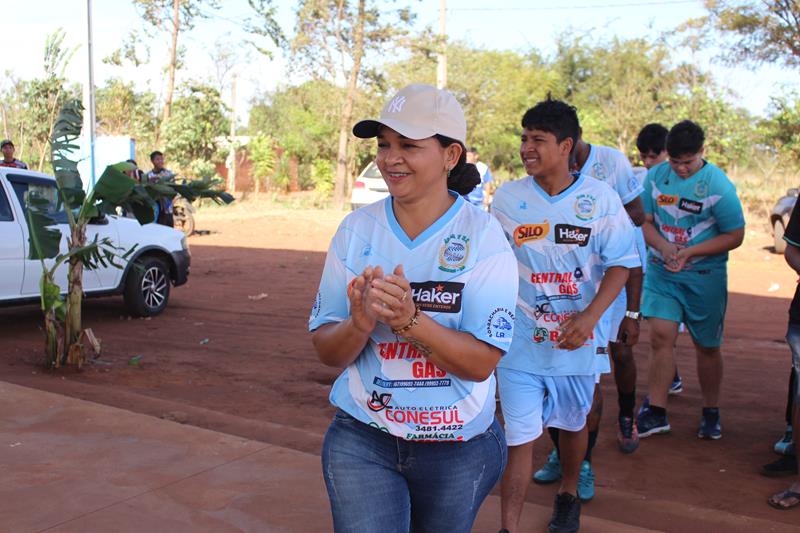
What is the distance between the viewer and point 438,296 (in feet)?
7.57

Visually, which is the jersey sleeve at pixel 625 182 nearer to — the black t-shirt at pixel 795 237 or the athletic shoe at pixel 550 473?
the black t-shirt at pixel 795 237

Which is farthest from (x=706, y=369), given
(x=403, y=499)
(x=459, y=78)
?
(x=459, y=78)

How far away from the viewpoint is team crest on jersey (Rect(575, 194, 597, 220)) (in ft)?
12.9

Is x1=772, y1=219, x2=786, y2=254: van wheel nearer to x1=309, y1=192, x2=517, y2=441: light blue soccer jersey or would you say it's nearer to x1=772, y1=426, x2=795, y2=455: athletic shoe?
x1=772, y1=426, x2=795, y2=455: athletic shoe

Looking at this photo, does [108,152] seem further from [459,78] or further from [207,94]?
[459,78]

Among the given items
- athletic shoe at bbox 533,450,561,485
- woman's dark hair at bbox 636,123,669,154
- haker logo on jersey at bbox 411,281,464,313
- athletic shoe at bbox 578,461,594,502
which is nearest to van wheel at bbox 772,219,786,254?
woman's dark hair at bbox 636,123,669,154

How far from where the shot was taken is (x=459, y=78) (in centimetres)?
3603

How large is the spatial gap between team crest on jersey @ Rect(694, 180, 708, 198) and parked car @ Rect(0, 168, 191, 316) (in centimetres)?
514

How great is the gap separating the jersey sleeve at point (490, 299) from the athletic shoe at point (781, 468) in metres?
3.47

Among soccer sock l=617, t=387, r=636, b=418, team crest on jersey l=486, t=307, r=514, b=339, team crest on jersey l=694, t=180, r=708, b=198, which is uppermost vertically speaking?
team crest on jersey l=694, t=180, r=708, b=198

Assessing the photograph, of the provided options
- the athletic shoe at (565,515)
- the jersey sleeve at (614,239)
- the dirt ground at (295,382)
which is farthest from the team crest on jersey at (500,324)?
the dirt ground at (295,382)

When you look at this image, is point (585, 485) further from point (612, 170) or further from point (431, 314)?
point (431, 314)

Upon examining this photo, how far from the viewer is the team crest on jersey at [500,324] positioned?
231 cm

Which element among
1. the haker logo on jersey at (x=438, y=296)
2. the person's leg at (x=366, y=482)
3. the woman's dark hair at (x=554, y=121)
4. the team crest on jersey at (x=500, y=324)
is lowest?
the person's leg at (x=366, y=482)
